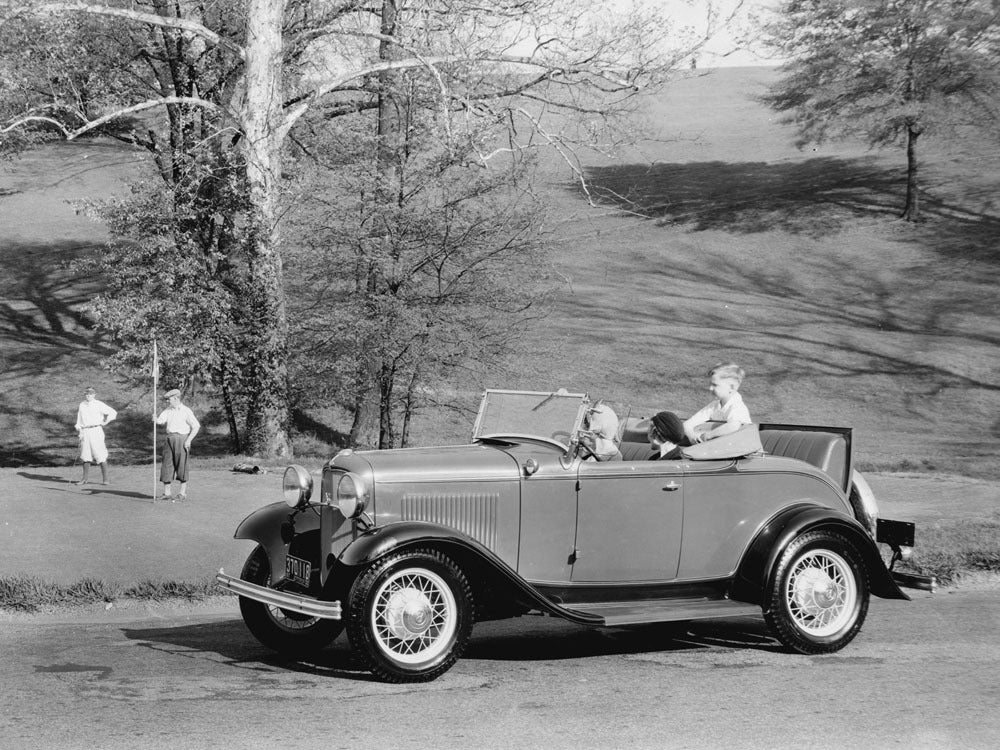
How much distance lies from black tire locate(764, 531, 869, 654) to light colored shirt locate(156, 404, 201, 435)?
10.7 metres

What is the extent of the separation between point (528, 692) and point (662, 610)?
1132mm

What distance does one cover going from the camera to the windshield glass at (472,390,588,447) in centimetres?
699

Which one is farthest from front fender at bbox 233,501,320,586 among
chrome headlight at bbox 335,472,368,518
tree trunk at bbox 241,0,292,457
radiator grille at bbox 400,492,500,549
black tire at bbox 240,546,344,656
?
tree trunk at bbox 241,0,292,457

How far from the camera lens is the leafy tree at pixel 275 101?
21.0 m

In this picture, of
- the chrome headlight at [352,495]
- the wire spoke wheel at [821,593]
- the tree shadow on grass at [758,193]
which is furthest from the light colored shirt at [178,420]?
the tree shadow on grass at [758,193]

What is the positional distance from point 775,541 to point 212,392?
18164 mm

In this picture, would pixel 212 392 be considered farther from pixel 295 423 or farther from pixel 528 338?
pixel 528 338

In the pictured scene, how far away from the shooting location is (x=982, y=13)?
43.6 m

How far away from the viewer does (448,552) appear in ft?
20.5

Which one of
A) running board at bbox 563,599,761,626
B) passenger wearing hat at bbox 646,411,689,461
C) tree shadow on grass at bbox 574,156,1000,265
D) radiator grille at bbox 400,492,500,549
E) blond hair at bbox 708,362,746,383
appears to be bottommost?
running board at bbox 563,599,761,626

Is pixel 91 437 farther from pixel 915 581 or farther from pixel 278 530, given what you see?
pixel 915 581

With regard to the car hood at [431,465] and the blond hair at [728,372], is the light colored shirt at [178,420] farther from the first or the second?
the blond hair at [728,372]

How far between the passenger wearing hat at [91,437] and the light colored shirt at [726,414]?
1151 cm

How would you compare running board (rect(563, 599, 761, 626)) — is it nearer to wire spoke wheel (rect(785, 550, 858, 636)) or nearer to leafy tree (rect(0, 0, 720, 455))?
wire spoke wheel (rect(785, 550, 858, 636))
